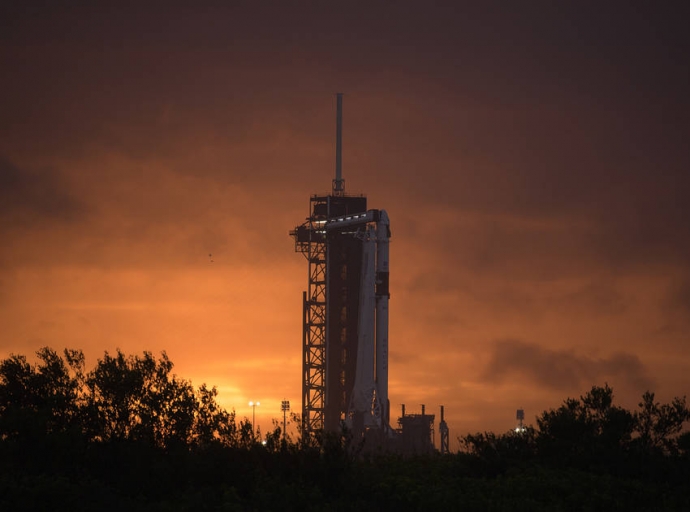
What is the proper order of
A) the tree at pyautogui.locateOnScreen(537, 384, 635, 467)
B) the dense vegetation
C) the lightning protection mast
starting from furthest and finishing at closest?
1. the lightning protection mast
2. the tree at pyautogui.locateOnScreen(537, 384, 635, 467)
3. the dense vegetation

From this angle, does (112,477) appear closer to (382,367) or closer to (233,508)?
(233,508)

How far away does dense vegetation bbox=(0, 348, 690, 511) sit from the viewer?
189 ft

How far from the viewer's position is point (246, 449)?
6469cm

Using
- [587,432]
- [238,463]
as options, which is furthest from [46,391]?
[587,432]

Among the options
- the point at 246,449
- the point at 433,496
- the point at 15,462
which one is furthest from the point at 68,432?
the point at 433,496

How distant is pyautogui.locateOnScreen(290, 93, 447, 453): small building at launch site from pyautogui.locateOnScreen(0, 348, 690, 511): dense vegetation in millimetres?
62092

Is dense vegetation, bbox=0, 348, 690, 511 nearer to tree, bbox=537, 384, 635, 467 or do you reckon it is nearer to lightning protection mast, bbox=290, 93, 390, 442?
tree, bbox=537, 384, 635, 467

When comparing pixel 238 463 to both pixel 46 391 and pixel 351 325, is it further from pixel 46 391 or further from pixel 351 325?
pixel 351 325

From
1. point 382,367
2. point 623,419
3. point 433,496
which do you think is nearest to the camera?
point 433,496

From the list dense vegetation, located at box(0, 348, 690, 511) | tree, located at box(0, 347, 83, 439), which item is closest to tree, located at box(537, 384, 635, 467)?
dense vegetation, located at box(0, 348, 690, 511)

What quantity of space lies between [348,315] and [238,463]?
267 feet

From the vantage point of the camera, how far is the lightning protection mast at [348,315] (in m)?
139

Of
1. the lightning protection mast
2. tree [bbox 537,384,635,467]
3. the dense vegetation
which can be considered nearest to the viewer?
the dense vegetation

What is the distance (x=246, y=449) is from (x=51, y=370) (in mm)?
12774
